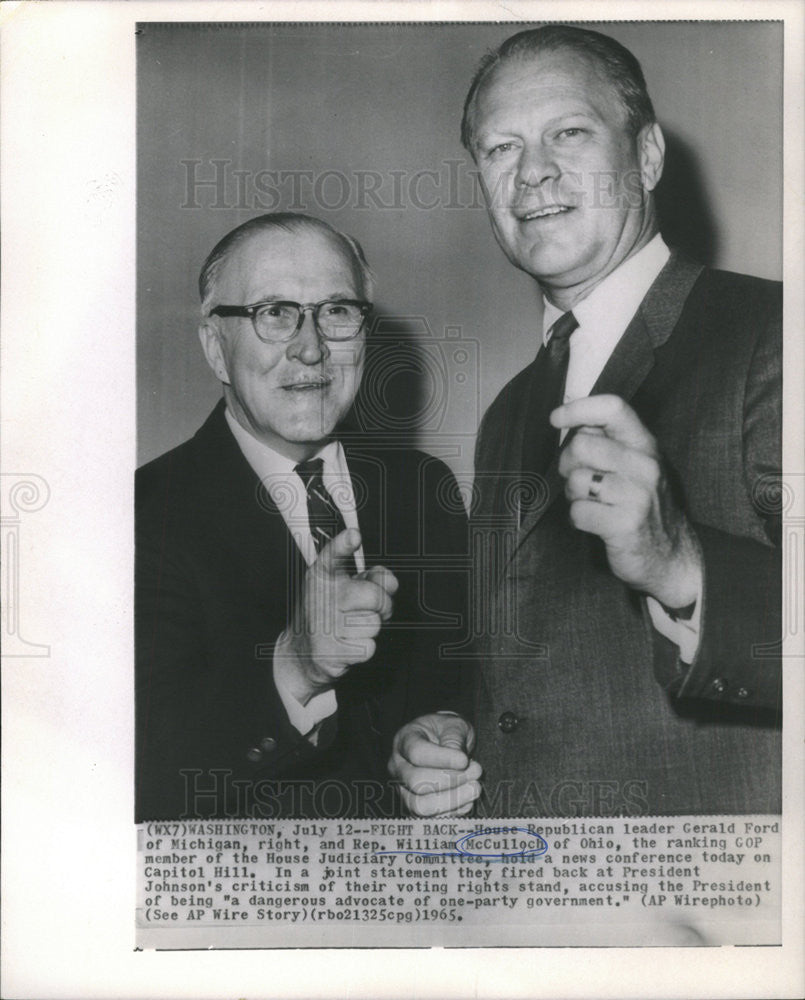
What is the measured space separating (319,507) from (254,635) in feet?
0.99

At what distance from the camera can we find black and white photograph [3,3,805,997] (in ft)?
6.89

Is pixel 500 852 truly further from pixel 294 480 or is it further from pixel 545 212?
pixel 545 212

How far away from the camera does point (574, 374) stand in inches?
83.6

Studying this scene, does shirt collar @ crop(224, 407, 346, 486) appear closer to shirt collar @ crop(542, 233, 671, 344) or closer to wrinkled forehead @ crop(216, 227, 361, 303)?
wrinkled forehead @ crop(216, 227, 361, 303)

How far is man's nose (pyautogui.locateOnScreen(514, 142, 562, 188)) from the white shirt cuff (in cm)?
91

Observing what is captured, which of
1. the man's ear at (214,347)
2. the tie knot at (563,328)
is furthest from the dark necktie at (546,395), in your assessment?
the man's ear at (214,347)

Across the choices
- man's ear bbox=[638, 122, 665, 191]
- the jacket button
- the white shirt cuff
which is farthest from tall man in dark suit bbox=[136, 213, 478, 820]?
man's ear bbox=[638, 122, 665, 191]

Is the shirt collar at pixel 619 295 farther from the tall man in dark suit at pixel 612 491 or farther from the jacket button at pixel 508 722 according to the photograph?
the jacket button at pixel 508 722

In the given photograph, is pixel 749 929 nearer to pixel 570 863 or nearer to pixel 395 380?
pixel 570 863

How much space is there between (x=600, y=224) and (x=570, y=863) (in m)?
1.35

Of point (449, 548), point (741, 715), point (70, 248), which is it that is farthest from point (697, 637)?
point (70, 248)

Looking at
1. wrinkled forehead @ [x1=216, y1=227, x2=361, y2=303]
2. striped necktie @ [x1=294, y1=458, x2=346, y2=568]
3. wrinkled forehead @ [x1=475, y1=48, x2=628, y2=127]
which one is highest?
wrinkled forehead @ [x1=475, y1=48, x2=628, y2=127]

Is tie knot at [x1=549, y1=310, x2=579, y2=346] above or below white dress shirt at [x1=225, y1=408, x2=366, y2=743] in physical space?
above

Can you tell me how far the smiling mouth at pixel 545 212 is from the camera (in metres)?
2.12
